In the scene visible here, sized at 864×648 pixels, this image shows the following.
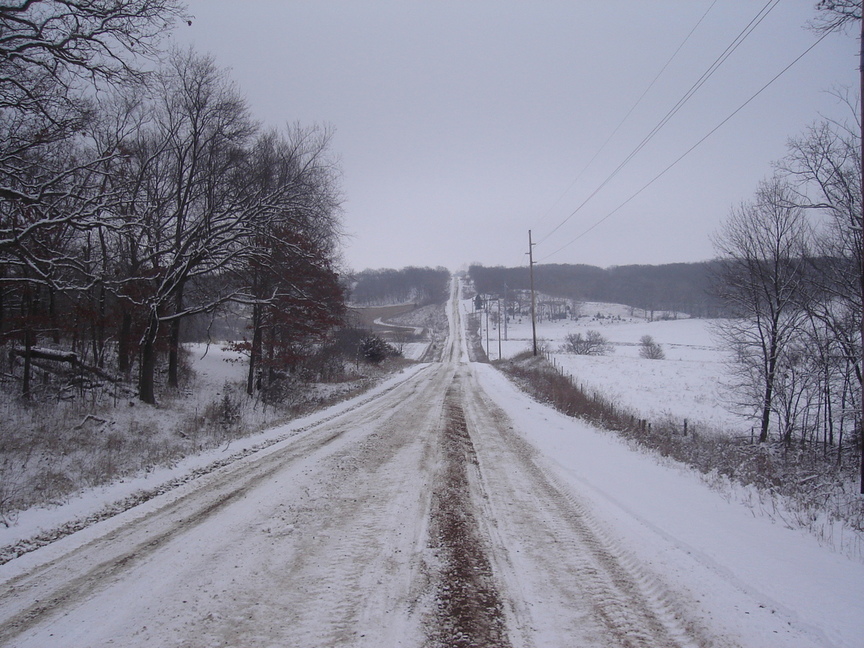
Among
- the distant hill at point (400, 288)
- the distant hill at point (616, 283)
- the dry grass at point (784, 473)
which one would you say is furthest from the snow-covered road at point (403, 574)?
the distant hill at point (400, 288)

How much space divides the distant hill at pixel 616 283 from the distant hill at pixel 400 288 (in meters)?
16.2

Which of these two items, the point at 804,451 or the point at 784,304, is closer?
the point at 804,451

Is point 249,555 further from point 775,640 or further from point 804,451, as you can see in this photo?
point 804,451

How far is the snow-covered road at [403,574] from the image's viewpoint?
3076mm

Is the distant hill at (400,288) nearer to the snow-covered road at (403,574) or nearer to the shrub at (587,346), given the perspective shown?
the shrub at (587,346)

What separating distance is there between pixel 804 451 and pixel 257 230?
1748cm

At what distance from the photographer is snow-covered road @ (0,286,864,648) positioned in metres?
3.08

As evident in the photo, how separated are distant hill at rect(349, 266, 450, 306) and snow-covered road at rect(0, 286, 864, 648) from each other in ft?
457

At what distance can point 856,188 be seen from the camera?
34.9 ft

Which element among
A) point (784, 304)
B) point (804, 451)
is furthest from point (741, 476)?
point (784, 304)

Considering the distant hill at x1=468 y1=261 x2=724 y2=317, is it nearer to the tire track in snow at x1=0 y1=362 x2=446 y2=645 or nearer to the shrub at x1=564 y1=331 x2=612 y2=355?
the shrub at x1=564 y1=331 x2=612 y2=355

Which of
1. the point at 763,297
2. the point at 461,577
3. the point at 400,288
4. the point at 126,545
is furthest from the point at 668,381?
the point at 400,288

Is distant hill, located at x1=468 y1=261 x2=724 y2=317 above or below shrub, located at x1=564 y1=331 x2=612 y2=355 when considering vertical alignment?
above

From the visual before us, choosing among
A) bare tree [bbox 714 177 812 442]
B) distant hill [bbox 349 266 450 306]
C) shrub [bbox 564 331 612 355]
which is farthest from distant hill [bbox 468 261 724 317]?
bare tree [bbox 714 177 812 442]
